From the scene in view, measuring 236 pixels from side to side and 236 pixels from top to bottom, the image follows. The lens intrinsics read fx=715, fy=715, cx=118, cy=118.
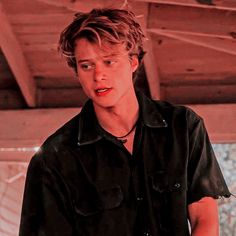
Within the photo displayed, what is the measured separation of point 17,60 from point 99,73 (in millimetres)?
3425

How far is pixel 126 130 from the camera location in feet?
6.42

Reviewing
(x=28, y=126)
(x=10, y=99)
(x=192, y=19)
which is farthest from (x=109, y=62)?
(x=10, y=99)

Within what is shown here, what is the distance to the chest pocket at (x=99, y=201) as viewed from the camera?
1865 millimetres

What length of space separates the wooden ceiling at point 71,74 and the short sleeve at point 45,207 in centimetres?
254

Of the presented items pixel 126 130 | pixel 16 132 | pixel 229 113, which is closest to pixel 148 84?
pixel 229 113

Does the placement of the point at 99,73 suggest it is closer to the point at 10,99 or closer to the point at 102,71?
the point at 102,71

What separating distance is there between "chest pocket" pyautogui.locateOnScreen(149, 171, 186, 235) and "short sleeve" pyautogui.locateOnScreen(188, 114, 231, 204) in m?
0.05

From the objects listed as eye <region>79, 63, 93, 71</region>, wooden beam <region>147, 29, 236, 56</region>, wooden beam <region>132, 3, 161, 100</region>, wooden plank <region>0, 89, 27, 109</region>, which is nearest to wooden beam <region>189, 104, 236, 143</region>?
wooden beam <region>132, 3, 161, 100</region>

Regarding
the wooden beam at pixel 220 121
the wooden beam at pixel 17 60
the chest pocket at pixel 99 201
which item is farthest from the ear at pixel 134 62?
the wooden beam at pixel 220 121

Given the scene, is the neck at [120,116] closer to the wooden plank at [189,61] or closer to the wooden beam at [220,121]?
the wooden plank at [189,61]

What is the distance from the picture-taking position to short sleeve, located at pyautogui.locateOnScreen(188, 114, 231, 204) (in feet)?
6.26

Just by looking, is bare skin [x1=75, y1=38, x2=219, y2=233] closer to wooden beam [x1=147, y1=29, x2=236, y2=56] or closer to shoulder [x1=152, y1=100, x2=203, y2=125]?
shoulder [x1=152, y1=100, x2=203, y2=125]

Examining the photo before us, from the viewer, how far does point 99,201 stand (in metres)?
1.88

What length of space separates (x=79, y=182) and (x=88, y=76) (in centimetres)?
29
